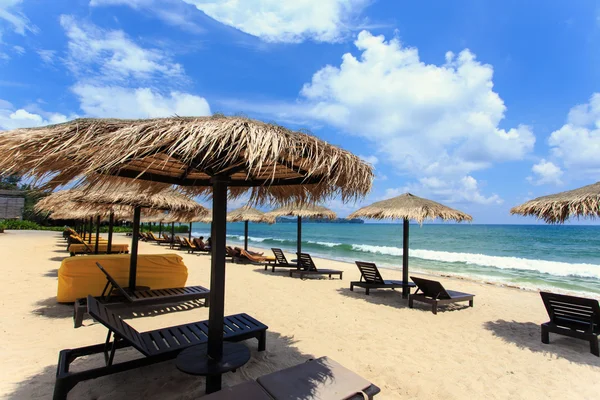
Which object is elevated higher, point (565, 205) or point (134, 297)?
point (565, 205)

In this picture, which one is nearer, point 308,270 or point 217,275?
point 217,275

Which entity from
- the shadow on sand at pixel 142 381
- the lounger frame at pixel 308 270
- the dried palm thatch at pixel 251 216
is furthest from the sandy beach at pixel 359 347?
the dried palm thatch at pixel 251 216

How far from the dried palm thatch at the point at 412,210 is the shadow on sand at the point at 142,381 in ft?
14.7

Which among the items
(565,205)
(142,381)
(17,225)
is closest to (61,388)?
(142,381)

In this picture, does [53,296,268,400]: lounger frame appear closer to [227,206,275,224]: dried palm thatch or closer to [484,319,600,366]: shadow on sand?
[484,319,600,366]: shadow on sand

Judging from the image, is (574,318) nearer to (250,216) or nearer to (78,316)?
(78,316)

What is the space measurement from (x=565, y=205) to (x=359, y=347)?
13.1 feet

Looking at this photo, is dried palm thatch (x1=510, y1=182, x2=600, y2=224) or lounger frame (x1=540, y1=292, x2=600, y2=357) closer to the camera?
lounger frame (x1=540, y1=292, x2=600, y2=357)

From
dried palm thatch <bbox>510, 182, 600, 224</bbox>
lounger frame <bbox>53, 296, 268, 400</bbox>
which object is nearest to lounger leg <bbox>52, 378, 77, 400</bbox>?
lounger frame <bbox>53, 296, 268, 400</bbox>

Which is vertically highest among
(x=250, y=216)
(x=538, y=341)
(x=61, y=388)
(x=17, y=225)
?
(x=250, y=216)

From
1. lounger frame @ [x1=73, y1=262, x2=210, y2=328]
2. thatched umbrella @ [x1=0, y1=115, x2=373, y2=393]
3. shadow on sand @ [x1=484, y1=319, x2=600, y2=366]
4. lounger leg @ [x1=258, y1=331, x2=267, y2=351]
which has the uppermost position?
thatched umbrella @ [x1=0, y1=115, x2=373, y2=393]

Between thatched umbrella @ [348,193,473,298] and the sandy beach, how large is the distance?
120cm

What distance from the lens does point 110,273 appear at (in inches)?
229

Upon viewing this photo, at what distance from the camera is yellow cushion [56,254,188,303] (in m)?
5.43
